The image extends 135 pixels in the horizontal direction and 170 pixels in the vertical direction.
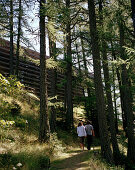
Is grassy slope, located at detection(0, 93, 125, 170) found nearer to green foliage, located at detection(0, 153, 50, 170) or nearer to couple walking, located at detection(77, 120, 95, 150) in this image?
green foliage, located at detection(0, 153, 50, 170)

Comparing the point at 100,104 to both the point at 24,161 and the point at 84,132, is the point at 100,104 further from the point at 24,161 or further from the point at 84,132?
the point at 24,161

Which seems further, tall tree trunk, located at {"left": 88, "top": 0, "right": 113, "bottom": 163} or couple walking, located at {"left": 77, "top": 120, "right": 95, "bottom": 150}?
couple walking, located at {"left": 77, "top": 120, "right": 95, "bottom": 150}

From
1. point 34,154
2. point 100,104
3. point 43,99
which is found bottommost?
point 34,154

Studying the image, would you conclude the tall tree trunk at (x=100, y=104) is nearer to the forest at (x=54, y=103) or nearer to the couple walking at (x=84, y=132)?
the forest at (x=54, y=103)

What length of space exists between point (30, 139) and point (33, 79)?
32.4 ft

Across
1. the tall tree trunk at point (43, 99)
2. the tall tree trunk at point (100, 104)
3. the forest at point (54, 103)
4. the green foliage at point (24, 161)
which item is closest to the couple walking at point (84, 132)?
the forest at point (54, 103)

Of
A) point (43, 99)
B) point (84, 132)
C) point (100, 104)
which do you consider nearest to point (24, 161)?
point (43, 99)

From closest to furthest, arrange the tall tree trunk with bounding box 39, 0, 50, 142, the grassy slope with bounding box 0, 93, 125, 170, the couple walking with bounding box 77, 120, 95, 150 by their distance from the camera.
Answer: the grassy slope with bounding box 0, 93, 125, 170 < the tall tree trunk with bounding box 39, 0, 50, 142 < the couple walking with bounding box 77, 120, 95, 150

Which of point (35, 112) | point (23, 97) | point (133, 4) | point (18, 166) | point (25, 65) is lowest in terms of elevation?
point (18, 166)

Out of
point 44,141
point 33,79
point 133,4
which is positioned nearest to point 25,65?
point 33,79

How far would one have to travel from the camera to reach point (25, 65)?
18.2 meters

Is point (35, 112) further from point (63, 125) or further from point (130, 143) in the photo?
point (130, 143)

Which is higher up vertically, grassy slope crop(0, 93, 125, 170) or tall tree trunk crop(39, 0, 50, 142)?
tall tree trunk crop(39, 0, 50, 142)

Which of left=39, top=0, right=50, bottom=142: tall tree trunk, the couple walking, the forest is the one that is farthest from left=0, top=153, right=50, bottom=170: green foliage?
the couple walking
